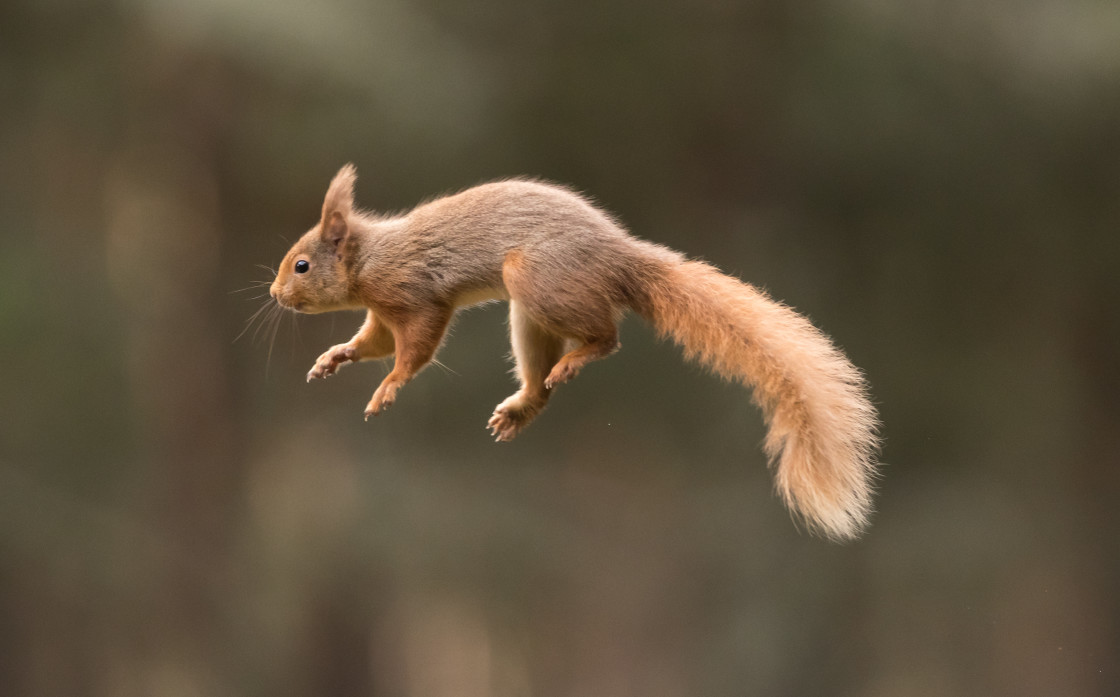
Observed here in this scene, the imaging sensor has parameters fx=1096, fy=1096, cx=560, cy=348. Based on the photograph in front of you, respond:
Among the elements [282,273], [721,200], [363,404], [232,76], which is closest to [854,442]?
[282,273]

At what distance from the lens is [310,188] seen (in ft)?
12.0

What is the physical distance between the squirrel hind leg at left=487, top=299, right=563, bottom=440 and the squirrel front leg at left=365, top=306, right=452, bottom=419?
15cm

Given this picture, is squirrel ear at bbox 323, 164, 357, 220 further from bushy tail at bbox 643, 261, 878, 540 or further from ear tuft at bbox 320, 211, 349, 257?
bushy tail at bbox 643, 261, 878, 540

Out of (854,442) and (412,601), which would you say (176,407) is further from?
(854,442)

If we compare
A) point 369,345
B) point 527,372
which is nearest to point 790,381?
point 527,372

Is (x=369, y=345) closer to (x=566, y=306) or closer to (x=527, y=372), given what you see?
(x=527, y=372)

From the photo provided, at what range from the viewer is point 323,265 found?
196 cm

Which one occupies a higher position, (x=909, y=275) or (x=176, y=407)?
(x=909, y=275)

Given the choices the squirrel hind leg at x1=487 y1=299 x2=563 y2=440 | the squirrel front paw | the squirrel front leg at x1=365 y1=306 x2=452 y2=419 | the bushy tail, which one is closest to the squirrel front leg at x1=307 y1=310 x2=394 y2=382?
the squirrel front paw

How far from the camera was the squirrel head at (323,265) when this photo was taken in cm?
196

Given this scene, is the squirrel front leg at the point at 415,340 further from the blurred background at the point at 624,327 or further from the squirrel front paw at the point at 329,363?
the blurred background at the point at 624,327

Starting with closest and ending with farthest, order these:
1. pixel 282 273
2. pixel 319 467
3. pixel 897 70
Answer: pixel 282 273 → pixel 897 70 → pixel 319 467

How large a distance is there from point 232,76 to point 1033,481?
308cm

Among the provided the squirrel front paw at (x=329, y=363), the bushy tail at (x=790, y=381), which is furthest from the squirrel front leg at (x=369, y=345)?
the bushy tail at (x=790, y=381)
